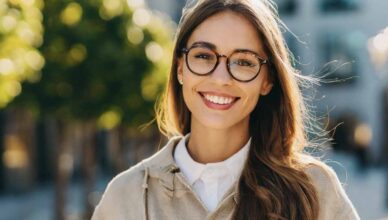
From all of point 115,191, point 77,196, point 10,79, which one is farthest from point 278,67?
point 77,196

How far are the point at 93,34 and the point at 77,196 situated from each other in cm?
1276

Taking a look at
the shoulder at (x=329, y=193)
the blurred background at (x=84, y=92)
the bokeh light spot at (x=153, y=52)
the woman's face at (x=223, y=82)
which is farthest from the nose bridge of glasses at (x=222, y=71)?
the bokeh light spot at (x=153, y=52)

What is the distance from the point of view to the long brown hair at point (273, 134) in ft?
9.39

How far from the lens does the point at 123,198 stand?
9.98 ft

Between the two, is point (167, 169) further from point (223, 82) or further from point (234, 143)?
point (223, 82)

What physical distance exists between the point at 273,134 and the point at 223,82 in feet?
1.08

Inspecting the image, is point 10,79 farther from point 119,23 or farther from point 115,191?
point 119,23

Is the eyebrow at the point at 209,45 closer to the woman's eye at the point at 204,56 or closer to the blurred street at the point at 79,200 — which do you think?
the woman's eye at the point at 204,56

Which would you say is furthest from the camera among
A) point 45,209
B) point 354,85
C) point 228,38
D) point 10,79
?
point 354,85

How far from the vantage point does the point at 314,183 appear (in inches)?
114

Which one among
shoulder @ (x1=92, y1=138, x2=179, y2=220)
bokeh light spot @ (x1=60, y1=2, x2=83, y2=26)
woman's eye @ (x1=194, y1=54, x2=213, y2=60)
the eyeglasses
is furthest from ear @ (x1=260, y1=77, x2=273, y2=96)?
bokeh light spot @ (x1=60, y1=2, x2=83, y2=26)

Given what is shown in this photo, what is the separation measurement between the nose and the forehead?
35mm

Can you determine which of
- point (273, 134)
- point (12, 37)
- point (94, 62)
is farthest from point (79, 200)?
point (273, 134)

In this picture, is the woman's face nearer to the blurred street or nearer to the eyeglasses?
the eyeglasses
